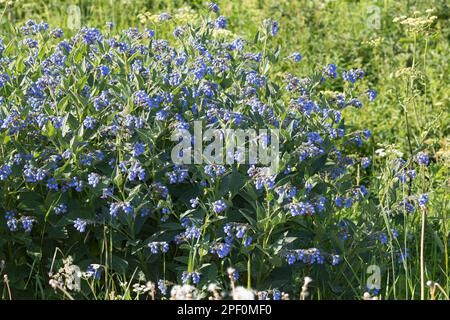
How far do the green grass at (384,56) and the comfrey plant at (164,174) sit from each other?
0.51m

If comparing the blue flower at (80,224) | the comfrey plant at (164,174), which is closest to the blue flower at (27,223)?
the comfrey plant at (164,174)

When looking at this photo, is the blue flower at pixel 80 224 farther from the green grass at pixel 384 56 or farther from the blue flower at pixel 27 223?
the green grass at pixel 384 56

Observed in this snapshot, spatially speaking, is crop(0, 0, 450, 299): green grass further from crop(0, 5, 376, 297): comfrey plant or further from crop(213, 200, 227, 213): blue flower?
crop(213, 200, 227, 213): blue flower

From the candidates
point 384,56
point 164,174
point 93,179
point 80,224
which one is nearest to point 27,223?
point 80,224

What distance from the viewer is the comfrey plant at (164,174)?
337 cm

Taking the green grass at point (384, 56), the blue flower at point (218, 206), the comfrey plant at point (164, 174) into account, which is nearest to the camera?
the blue flower at point (218, 206)

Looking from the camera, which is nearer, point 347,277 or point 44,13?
point 347,277

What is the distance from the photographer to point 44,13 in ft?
25.5

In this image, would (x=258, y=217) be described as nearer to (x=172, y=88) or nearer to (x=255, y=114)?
(x=255, y=114)

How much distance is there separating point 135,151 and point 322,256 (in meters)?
0.88

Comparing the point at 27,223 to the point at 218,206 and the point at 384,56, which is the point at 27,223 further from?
the point at 384,56

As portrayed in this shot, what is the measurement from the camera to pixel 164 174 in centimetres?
352

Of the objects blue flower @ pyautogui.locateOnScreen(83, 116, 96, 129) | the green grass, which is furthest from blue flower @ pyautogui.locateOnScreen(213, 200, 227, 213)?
the green grass

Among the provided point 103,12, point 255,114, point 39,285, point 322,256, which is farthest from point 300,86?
point 103,12
